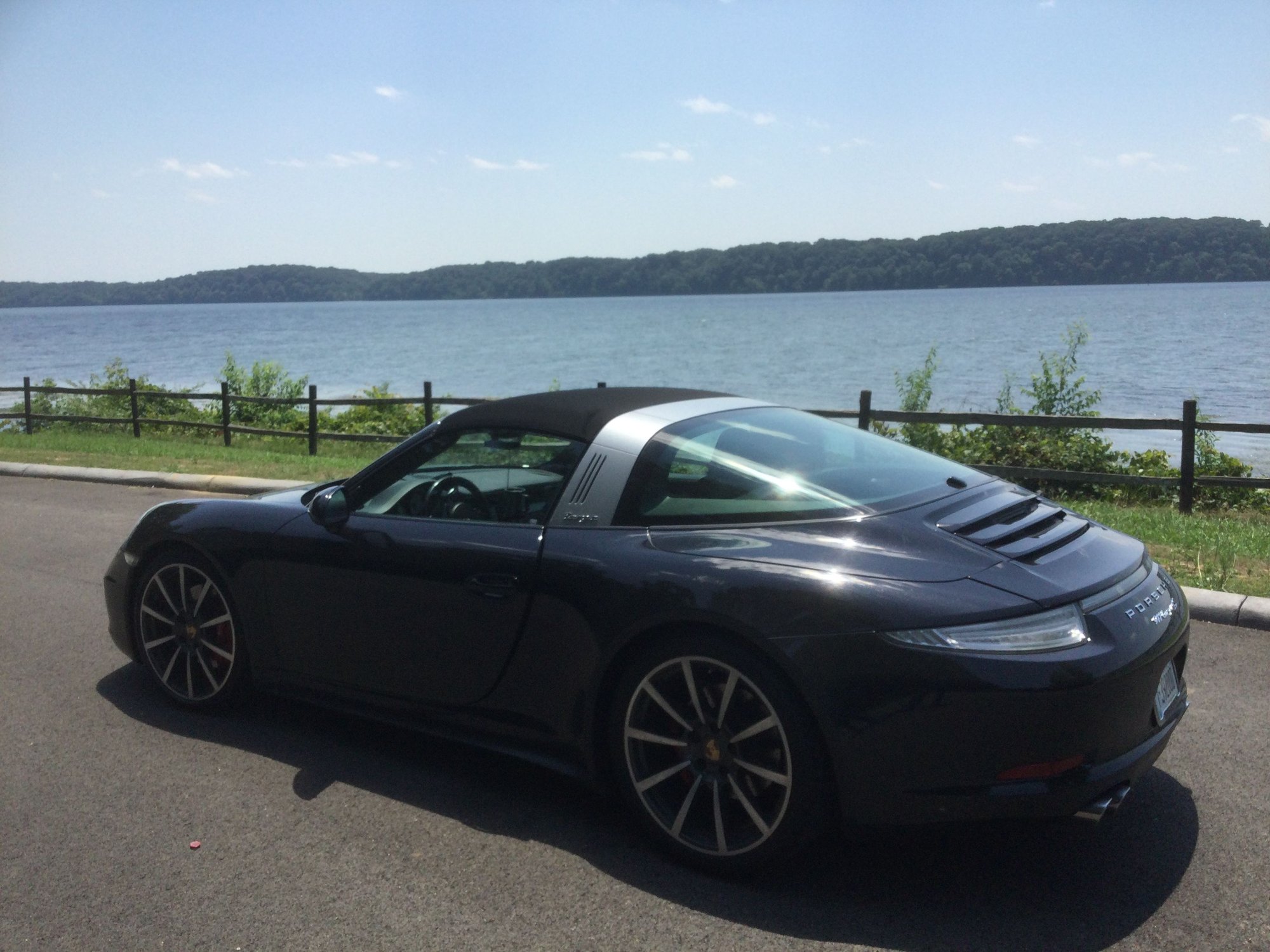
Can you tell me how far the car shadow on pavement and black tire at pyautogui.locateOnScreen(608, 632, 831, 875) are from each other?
12cm

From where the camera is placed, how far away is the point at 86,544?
864 cm

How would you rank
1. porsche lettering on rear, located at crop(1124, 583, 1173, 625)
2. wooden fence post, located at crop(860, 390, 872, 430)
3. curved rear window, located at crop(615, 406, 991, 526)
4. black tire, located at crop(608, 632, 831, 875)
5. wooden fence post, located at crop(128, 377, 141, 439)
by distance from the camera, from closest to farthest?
black tire, located at crop(608, 632, 831, 875)
porsche lettering on rear, located at crop(1124, 583, 1173, 625)
curved rear window, located at crop(615, 406, 991, 526)
wooden fence post, located at crop(860, 390, 872, 430)
wooden fence post, located at crop(128, 377, 141, 439)

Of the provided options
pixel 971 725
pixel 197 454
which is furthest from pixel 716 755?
pixel 197 454

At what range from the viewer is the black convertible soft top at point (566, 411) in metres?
3.86

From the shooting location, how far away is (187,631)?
15.5ft

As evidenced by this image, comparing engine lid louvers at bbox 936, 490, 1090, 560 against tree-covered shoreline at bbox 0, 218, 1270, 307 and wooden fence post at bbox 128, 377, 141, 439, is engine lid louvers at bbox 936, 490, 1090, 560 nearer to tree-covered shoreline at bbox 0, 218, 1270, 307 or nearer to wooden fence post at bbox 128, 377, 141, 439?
wooden fence post at bbox 128, 377, 141, 439

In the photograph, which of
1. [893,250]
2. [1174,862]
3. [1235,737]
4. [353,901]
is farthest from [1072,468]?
[893,250]

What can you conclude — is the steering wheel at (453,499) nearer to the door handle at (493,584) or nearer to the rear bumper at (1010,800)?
the door handle at (493,584)

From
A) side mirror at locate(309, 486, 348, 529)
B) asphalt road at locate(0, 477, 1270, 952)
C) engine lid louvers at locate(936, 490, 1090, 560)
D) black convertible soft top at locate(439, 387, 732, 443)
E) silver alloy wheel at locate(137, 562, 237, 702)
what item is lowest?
asphalt road at locate(0, 477, 1270, 952)

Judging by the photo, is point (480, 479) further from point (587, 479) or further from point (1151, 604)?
point (1151, 604)

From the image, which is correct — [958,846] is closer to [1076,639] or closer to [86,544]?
[1076,639]

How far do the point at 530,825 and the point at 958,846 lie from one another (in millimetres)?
1411

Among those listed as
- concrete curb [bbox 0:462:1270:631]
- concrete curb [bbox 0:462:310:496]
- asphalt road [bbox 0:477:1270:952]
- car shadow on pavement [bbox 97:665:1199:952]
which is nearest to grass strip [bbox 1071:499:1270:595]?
asphalt road [bbox 0:477:1270:952]

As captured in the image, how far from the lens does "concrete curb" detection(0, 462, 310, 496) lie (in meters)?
12.1
